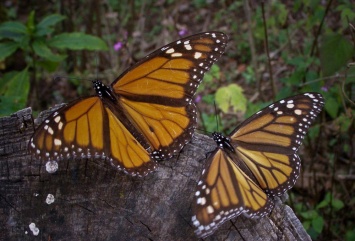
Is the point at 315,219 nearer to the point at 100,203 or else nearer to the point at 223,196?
the point at 223,196

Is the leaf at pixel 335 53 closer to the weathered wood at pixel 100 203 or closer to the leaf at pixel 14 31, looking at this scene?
the weathered wood at pixel 100 203

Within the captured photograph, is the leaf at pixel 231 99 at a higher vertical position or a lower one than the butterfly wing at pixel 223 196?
lower

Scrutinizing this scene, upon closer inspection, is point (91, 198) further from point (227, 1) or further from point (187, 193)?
point (227, 1)

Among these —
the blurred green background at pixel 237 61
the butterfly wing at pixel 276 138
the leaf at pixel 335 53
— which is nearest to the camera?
the butterfly wing at pixel 276 138

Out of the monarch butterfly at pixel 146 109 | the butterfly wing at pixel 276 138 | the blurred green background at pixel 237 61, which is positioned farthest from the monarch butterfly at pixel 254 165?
the blurred green background at pixel 237 61

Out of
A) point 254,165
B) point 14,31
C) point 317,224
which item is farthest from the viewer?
point 14,31

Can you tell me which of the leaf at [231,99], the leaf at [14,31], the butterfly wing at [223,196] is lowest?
the leaf at [231,99]

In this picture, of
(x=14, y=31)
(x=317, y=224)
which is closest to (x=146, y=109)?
(x=317, y=224)
